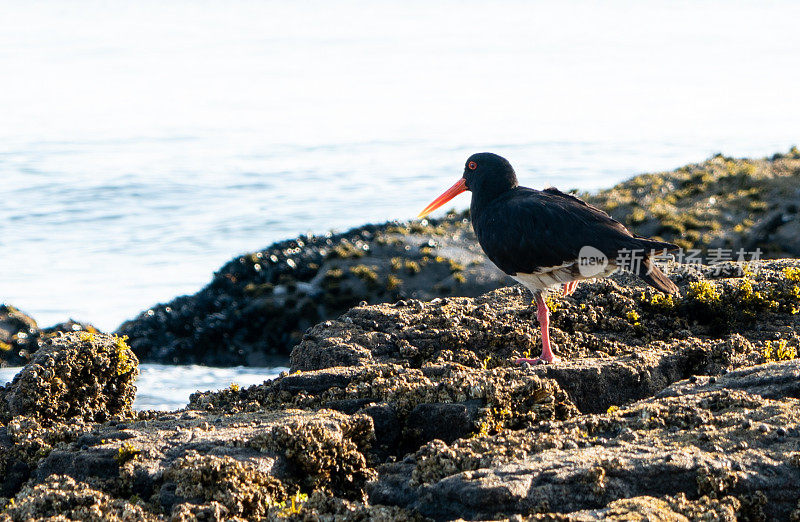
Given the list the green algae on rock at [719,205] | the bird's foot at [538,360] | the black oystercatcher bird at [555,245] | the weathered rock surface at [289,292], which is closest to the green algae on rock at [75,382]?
the bird's foot at [538,360]

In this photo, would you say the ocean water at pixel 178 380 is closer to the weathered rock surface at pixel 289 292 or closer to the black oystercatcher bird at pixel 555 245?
the weathered rock surface at pixel 289 292

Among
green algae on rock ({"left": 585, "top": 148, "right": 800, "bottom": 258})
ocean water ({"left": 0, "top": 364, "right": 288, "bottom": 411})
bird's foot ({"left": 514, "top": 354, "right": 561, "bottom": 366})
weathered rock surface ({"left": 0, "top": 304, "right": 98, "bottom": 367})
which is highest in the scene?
green algae on rock ({"left": 585, "top": 148, "right": 800, "bottom": 258})

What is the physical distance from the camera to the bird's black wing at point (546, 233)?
6.93 meters

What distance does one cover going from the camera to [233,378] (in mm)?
12688

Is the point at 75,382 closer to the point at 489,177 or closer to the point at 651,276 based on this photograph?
the point at 489,177

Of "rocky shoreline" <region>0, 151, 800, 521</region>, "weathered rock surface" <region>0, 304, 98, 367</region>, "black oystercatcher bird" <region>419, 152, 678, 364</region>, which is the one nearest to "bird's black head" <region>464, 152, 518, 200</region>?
"black oystercatcher bird" <region>419, 152, 678, 364</region>

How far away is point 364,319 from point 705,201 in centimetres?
1385

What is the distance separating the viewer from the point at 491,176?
26.8 feet

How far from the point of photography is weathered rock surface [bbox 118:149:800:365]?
47.4 ft

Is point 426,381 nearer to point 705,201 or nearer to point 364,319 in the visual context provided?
point 364,319

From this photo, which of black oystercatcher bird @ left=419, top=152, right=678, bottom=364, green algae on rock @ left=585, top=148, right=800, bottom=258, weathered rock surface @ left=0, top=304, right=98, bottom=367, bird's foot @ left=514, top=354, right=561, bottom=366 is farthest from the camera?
green algae on rock @ left=585, top=148, right=800, bottom=258

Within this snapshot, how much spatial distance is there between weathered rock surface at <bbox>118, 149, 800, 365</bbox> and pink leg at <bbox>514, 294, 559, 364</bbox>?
7442 mm

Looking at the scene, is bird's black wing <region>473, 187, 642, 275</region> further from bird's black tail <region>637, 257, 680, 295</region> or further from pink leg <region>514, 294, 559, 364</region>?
pink leg <region>514, 294, 559, 364</region>

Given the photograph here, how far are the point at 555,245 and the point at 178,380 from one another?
7.55 metres
